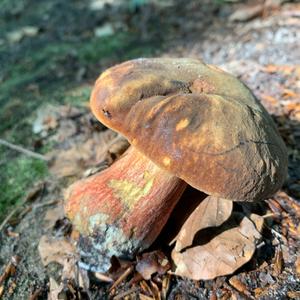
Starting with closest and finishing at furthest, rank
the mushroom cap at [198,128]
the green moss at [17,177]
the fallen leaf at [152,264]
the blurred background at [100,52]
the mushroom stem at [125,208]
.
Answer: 1. the mushroom cap at [198,128]
2. the mushroom stem at [125,208]
3. the fallen leaf at [152,264]
4. the green moss at [17,177]
5. the blurred background at [100,52]

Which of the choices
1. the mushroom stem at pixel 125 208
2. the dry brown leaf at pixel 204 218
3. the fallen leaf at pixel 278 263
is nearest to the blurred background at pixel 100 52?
the fallen leaf at pixel 278 263

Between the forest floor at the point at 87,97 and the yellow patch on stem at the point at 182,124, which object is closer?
the yellow patch on stem at the point at 182,124

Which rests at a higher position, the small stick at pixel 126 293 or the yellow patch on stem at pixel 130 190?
the yellow patch on stem at pixel 130 190

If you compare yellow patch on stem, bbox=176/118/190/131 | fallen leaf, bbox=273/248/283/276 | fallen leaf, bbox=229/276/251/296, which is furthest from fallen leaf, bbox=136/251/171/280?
yellow patch on stem, bbox=176/118/190/131

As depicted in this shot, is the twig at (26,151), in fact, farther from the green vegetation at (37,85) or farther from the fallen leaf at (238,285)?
the fallen leaf at (238,285)

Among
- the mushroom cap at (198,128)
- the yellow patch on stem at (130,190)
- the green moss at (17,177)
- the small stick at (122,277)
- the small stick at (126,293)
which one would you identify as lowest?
the small stick at (126,293)

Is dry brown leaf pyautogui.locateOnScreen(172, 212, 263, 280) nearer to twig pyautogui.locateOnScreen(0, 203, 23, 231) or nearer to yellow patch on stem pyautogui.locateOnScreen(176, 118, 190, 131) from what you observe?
yellow patch on stem pyautogui.locateOnScreen(176, 118, 190, 131)

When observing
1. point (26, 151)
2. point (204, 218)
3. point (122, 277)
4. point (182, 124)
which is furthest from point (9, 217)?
point (182, 124)
